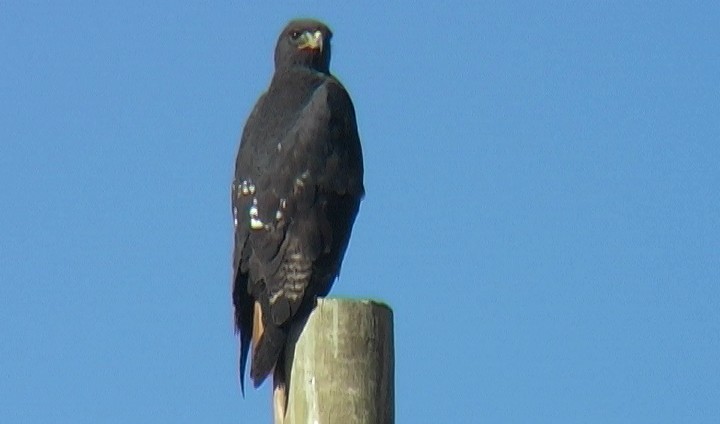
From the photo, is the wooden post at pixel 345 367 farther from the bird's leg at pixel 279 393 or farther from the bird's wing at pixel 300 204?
the bird's wing at pixel 300 204

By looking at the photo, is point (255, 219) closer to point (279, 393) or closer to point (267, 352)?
point (267, 352)

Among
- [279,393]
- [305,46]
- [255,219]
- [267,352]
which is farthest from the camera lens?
[305,46]

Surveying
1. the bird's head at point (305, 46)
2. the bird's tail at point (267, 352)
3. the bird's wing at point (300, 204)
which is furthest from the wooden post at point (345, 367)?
the bird's head at point (305, 46)

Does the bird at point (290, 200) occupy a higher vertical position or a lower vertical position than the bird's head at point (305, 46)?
lower

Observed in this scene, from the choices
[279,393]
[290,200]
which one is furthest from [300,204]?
[279,393]

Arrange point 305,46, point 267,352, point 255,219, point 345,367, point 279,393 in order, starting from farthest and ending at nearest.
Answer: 1. point 305,46
2. point 255,219
3. point 267,352
4. point 279,393
5. point 345,367

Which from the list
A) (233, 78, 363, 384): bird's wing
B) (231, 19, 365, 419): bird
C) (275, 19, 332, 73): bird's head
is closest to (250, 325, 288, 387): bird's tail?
(231, 19, 365, 419): bird
